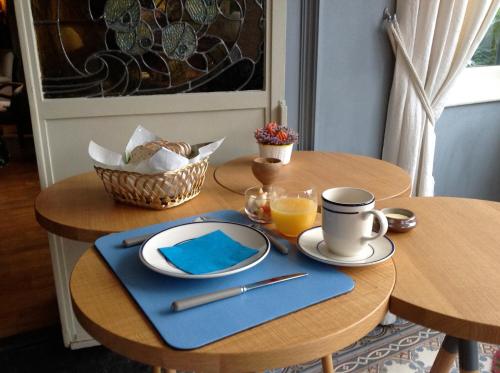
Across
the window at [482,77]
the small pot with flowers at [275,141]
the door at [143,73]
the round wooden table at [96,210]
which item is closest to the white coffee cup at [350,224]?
the round wooden table at [96,210]

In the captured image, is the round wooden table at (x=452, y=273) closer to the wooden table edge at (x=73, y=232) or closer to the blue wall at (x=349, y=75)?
the wooden table edge at (x=73, y=232)

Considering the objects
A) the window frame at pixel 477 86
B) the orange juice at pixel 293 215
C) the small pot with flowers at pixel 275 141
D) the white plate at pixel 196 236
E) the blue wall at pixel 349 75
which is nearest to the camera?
the white plate at pixel 196 236

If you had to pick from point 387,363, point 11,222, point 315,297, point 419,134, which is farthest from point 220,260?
point 11,222

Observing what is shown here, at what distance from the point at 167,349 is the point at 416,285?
1.39 ft

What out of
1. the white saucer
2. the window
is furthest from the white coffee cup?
the window

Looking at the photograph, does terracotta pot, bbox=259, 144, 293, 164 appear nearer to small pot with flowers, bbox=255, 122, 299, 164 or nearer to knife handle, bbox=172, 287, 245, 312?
small pot with flowers, bbox=255, 122, 299, 164

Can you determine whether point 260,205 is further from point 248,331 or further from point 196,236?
point 248,331

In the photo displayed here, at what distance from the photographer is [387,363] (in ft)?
5.35

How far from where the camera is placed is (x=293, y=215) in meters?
0.88

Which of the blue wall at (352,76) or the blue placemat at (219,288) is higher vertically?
the blue wall at (352,76)

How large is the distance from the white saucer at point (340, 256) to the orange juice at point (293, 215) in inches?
1.0

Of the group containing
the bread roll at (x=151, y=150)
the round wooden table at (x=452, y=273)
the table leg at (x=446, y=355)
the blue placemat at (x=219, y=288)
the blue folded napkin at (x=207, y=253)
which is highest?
the bread roll at (x=151, y=150)

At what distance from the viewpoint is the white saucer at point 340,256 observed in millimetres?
756

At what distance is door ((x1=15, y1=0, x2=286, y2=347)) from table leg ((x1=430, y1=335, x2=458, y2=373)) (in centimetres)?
94
